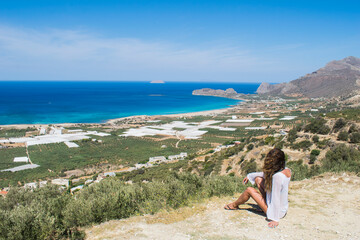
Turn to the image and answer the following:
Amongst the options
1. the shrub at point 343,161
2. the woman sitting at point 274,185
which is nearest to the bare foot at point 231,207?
the woman sitting at point 274,185

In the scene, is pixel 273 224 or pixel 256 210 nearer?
pixel 273 224

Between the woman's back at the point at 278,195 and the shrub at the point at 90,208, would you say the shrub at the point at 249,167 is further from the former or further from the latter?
the woman's back at the point at 278,195

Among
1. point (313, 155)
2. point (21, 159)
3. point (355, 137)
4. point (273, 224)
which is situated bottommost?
point (21, 159)

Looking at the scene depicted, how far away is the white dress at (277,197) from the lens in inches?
203

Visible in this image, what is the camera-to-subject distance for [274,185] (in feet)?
17.2

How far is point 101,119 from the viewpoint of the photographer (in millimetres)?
104000

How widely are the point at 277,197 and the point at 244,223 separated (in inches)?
47.7

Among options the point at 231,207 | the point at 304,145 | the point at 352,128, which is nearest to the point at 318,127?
the point at 352,128

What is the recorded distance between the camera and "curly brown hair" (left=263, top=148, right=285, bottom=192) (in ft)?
17.1

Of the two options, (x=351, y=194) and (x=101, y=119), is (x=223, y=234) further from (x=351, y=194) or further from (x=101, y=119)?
(x=101, y=119)

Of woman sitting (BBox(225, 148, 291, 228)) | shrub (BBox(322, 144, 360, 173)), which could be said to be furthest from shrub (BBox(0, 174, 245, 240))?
shrub (BBox(322, 144, 360, 173))

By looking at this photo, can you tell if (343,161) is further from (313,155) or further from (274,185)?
(274,185)

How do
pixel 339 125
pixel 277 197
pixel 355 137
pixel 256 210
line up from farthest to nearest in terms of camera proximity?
1. pixel 339 125
2. pixel 355 137
3. pixel 256 210
4. pixel 277 197

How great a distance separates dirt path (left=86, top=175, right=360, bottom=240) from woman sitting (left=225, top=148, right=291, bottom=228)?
0.39m
